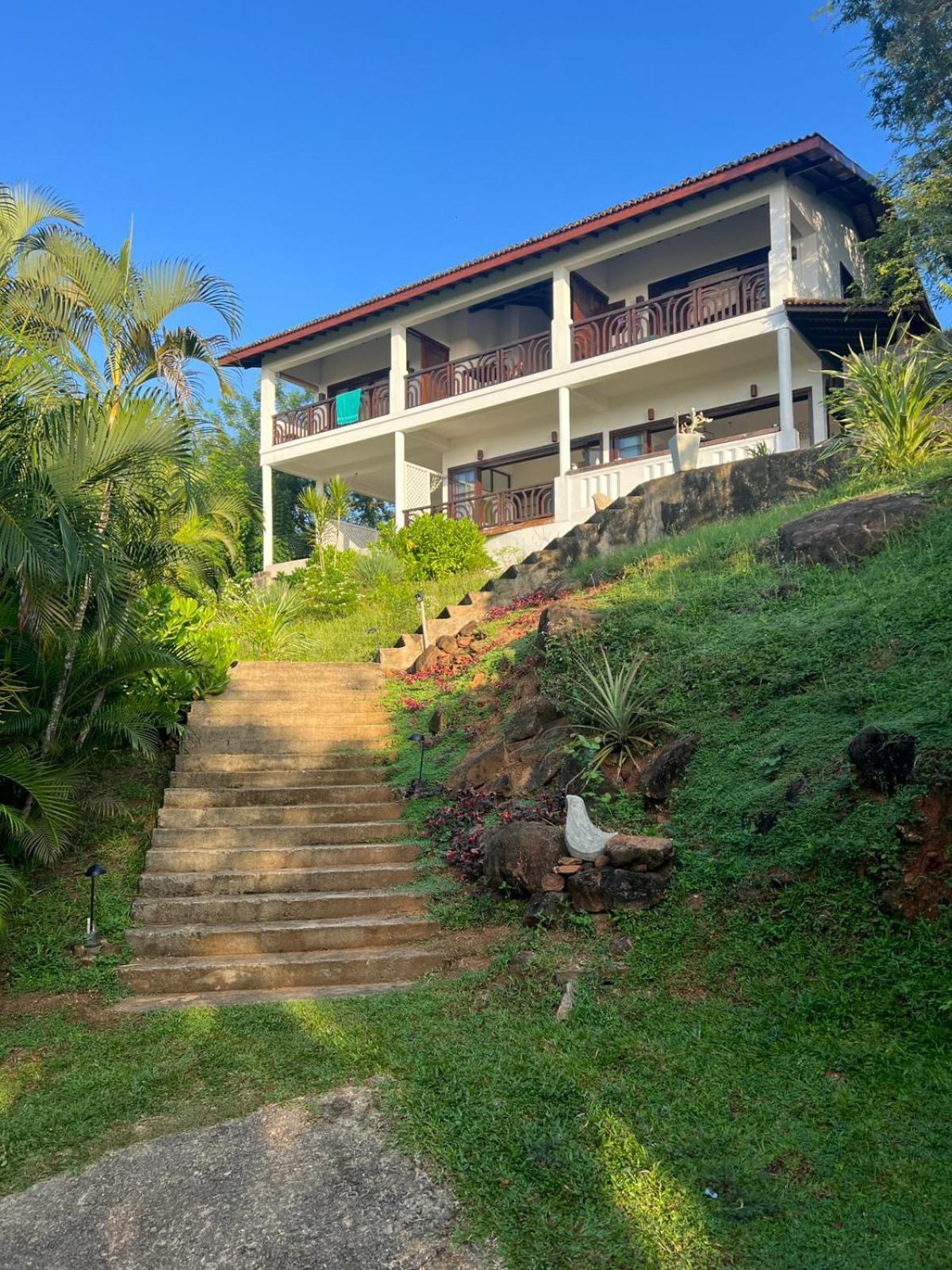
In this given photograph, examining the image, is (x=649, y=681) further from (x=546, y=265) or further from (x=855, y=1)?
(x=855, y=1)

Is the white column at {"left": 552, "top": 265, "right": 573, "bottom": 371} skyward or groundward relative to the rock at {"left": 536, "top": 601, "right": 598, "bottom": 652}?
skyward

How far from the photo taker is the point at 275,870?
610 centimetres

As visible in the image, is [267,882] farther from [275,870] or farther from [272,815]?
[272,815]

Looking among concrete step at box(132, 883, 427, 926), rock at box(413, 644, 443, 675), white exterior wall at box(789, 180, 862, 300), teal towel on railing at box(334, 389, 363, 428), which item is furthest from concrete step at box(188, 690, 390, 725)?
teal towel on railing at box(334, 389, 363, 428)

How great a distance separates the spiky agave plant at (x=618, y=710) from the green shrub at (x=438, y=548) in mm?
8091

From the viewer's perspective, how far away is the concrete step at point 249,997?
4631 millimetres

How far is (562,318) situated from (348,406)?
5465 millimetres

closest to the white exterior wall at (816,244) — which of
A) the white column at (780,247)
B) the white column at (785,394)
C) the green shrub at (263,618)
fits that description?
the white column at (780,247)

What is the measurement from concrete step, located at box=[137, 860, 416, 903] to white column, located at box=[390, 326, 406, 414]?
13.7 metres

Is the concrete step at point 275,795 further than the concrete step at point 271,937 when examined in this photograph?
Yes

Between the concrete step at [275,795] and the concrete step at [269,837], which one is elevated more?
the concrete step at [275,795]

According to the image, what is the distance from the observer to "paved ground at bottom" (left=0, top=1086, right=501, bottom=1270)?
9.11 feet

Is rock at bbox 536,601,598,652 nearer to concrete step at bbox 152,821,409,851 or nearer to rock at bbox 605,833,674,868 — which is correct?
concrete step at bbox 152,821,409,851

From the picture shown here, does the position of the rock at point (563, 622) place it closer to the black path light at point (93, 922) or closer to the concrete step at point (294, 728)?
the concrete step at point (294, 728)
